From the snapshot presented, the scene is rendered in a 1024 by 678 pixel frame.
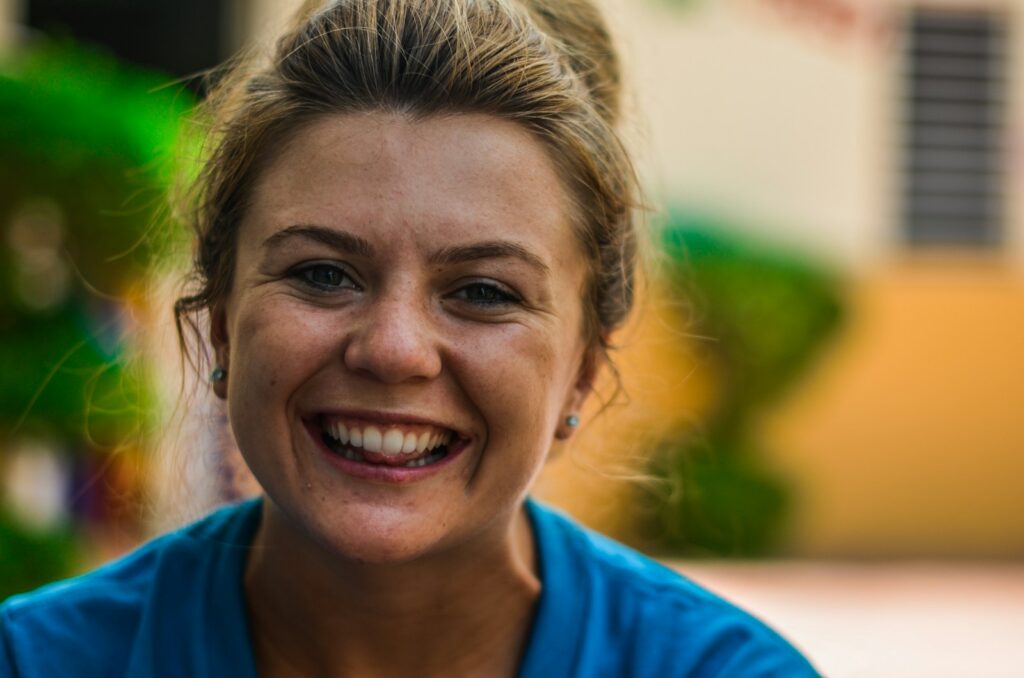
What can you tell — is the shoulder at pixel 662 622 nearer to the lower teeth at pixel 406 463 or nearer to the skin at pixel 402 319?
the skin at pixel 402 319

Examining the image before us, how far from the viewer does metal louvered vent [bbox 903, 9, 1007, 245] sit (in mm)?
9711

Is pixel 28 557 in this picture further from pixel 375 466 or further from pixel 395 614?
pixel 375 466

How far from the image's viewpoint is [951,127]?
9797 mm

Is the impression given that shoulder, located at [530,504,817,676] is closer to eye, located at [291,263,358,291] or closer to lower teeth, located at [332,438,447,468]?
lower teeth, located at [332,438,447,468]

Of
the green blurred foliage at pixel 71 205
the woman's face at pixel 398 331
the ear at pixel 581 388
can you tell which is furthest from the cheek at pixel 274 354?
the green blurred foliage at pixel 71 205

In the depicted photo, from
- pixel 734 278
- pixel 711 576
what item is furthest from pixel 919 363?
pixel 711 576

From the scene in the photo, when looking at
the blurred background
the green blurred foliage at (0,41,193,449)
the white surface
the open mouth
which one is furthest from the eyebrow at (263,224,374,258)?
the blurred background

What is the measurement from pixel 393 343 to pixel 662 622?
2.02 feet

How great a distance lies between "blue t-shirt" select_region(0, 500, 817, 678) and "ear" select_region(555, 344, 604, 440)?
194 millimetres

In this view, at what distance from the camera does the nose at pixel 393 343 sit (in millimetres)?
1862

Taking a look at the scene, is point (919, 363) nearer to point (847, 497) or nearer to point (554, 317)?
point (847, 497)

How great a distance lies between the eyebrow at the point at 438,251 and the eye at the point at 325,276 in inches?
1.3

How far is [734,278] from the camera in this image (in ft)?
27.6

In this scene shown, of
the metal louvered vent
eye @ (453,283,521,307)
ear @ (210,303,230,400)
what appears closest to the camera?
eye @ (453,283,521,307)
